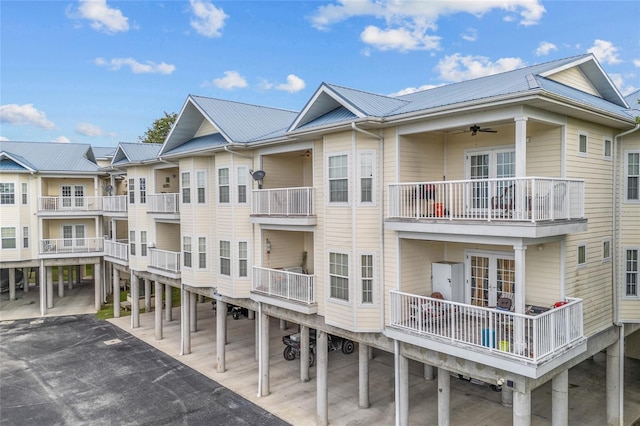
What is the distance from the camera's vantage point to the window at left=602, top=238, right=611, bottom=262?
12.8m

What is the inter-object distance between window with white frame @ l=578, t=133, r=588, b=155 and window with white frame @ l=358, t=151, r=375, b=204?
5.50 meters

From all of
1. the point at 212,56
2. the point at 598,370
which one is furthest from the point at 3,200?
the point at 598,370

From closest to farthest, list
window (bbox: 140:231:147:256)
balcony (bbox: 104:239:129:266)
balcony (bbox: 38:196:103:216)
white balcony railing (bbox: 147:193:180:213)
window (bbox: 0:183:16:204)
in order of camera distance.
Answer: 1. white balcony railing (bbox: 147:193:180:213)
2. window (bbox: 140:231:147:256)
3. balcony (bbox: 104:239:129:266)
4. window (bbox: 0:183:16:204)
5. balcony (bbox: 38:196:103:216)

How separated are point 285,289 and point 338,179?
195 inches

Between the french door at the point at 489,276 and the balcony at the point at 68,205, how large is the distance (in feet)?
91.1

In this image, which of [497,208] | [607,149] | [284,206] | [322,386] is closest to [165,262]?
[284,206]

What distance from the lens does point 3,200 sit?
2933cm

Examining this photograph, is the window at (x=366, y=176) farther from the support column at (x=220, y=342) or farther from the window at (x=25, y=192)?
the window at (x=25, y=192)

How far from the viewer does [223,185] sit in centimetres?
1859

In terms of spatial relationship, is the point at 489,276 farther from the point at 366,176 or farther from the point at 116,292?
the point at 116,292

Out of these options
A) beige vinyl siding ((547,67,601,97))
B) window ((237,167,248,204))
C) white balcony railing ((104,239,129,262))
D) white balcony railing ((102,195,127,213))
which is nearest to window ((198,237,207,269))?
window ((237,167,248,204))

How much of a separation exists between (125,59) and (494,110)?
42800mm

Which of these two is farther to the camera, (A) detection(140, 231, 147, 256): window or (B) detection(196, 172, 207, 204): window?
(A) detection(140, 231, 147, 256): window

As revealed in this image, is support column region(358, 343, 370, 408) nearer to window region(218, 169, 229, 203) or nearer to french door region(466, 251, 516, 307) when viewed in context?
french door region(466, 251, 516, 307)
